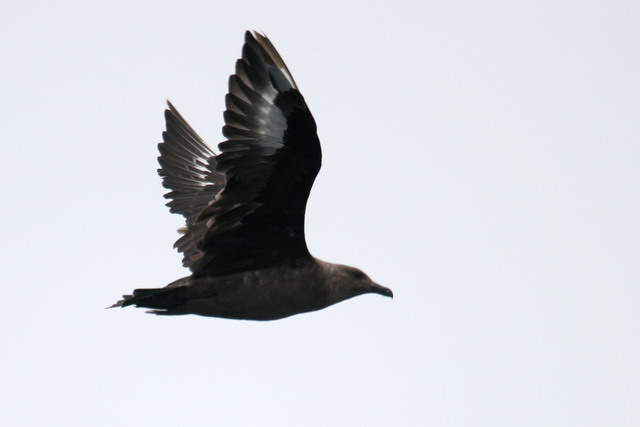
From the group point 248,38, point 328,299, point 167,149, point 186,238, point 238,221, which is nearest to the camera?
point 248,38

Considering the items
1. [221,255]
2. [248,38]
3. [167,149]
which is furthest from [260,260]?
[167,149]

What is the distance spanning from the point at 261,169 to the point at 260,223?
60cm

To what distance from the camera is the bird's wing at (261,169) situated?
958cm

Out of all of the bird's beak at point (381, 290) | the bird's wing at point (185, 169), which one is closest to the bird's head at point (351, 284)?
the bird's beak at point (381, 290)

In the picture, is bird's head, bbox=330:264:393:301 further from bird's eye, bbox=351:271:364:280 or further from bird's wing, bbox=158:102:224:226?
bird's wing, bbox=158:102:224:226

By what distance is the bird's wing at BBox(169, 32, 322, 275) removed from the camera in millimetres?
9578

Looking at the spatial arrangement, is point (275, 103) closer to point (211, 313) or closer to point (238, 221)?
point (238, 221)

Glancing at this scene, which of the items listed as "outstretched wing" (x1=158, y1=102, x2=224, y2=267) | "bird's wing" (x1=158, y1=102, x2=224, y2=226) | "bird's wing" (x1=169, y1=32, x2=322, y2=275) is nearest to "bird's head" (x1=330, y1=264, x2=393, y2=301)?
"bird's wing" (x1=169, y1=32, x2=322, y2=275)

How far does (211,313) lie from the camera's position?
10.4 m

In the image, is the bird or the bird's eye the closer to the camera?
the bird

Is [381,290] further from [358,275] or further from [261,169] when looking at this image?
[261,169]

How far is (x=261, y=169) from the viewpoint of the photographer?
981 cm

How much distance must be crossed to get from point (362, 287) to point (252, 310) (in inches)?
53.3

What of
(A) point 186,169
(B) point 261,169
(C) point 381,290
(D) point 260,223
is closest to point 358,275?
(C) point 381,290
